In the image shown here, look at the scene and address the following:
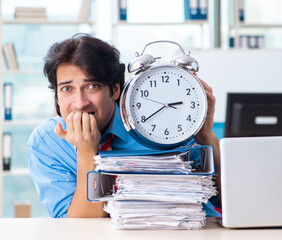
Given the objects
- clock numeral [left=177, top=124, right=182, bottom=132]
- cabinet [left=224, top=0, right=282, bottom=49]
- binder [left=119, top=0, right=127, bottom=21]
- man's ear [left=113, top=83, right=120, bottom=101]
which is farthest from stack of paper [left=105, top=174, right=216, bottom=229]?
cabinet [left=224, top=0, right=282, bottom=49]

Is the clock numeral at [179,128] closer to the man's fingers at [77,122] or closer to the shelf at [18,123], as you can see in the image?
the man's fingers at [77,122]

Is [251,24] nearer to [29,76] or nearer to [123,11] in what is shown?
[123,11]

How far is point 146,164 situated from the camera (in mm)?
976

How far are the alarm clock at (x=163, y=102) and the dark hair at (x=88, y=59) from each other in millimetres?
275

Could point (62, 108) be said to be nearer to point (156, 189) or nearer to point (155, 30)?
point (156, 189)

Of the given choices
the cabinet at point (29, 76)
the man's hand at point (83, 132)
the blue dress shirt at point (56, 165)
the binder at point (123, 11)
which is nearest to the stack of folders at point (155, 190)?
the man's hand at point (83, 132)

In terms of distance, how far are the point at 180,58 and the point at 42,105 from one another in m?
3.47

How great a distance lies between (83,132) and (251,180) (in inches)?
16.2

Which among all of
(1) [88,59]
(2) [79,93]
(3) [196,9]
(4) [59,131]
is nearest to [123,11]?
(3) [196,9]

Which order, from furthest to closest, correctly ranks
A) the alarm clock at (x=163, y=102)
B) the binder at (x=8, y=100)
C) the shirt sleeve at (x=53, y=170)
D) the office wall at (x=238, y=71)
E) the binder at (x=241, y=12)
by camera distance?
1. the binder at (x=241, y=12)
2. the binder at (x=8, y=100)
3. the office wall at (x=238, y=71)
4. the shirt sleeve at (x=53, y=170)
5. the alarm clock at (x=163, y=102)

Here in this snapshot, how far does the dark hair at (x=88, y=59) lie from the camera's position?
51.4 inches

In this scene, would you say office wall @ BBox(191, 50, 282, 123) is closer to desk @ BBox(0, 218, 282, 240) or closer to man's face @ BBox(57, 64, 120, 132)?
man's face @ BBox(57, 64, 120, 132)

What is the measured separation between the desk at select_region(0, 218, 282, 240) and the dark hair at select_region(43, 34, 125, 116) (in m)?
0.44

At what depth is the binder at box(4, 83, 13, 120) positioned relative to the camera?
396 centimetres
